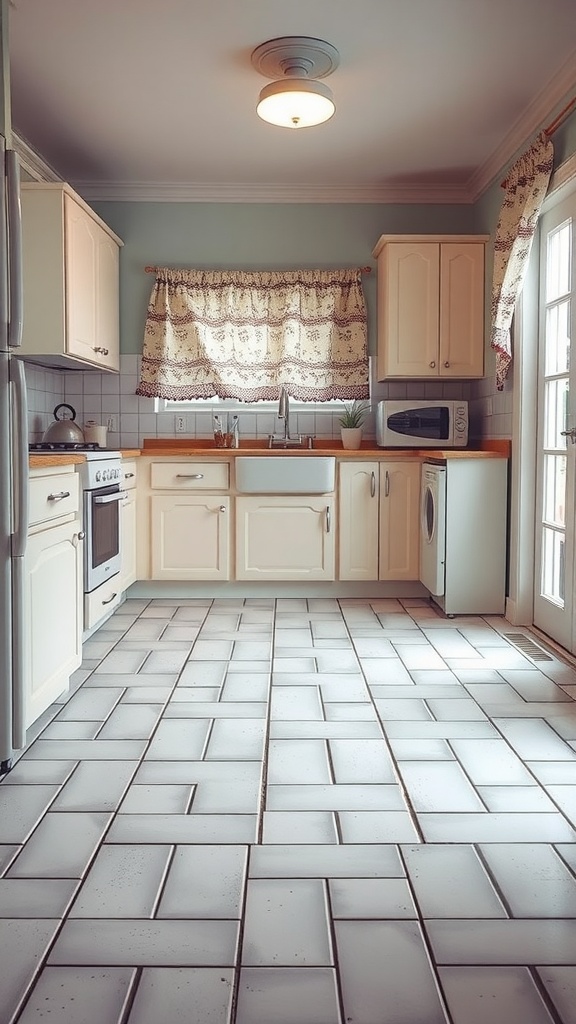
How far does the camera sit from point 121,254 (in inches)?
Result: 203

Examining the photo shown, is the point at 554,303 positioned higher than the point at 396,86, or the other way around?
the point at 396,86

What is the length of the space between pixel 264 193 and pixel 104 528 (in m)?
2.46

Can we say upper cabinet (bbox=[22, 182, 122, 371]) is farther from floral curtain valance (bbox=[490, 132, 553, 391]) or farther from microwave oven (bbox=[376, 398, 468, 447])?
floral curtain valance (bbox=[490, 132, 553, 391])

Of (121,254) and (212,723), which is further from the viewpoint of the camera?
(121,254)

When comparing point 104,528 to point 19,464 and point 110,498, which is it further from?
point 19,464

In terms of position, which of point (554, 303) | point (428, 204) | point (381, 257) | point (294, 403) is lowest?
point (294, 403)

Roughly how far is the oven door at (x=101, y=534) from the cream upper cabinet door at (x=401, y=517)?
1533 millimetres

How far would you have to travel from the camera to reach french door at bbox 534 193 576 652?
3520mm

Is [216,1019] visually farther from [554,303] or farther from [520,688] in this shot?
[554,303]

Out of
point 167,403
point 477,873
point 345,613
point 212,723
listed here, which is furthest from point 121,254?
point 477,873

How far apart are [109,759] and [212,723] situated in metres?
0.42

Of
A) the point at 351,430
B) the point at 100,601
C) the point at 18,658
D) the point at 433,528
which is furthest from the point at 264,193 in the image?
the point at 18,658

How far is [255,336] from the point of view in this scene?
516 cm

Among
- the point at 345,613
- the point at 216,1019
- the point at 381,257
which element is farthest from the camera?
the point at 381,257
